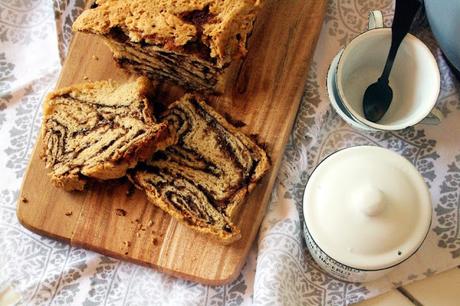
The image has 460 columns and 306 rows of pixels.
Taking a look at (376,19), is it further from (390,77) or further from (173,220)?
(173,220)

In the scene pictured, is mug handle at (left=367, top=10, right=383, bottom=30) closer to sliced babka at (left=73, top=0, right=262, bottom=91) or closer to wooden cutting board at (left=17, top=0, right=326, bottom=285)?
wooden cutting board at (left=17, top=0, right=326, bottom=285)

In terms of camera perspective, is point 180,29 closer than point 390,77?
Yes

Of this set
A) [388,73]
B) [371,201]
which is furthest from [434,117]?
[371,201]

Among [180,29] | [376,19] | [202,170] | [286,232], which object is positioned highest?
[180,29]

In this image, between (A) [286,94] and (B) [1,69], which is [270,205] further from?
(B) [1,69]

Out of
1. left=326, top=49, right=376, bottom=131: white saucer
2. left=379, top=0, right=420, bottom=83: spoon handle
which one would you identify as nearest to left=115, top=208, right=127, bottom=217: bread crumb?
left=326, top=49, right=376, bottom=131: white saucer

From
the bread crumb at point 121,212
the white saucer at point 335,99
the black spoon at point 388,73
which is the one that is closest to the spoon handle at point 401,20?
the black spoon at point 388,73

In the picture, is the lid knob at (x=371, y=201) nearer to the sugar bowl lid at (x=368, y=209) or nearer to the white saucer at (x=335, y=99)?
the sugar bowl lid at (x=368, y=209)
